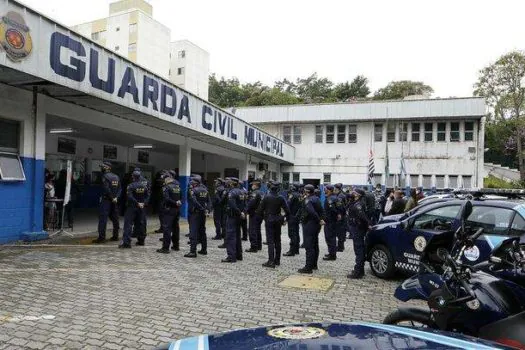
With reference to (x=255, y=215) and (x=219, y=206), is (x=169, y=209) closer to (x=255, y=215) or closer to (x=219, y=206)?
(x=255, y=215)

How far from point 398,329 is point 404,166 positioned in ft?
88.2

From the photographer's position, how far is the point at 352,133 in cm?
2962

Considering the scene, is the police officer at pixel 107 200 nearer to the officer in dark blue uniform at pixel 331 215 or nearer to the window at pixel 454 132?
the officer in dark blue uniform at pixel 331 215

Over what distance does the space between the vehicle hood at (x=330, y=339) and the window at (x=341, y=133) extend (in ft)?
91.4

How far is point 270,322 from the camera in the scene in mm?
5465

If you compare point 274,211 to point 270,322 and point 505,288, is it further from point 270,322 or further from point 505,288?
point 505,288

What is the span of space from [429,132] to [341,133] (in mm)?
5519

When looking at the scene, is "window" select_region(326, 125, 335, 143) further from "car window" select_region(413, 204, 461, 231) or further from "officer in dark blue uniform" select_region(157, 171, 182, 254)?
"car window" select_region(413, 204, 461, 231)

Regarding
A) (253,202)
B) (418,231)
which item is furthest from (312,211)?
(253,202)

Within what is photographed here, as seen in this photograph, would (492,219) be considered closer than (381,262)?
Yes

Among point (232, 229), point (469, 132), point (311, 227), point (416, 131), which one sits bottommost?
point (232, 229)

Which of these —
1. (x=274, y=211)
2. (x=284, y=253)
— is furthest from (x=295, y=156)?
(x=274, y=211)

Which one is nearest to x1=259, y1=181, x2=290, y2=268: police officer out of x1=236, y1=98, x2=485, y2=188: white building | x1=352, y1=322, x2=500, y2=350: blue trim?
x1=352, y1=322, x2=500, y2=350: blue trim

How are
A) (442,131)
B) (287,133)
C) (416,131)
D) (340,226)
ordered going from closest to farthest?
1. (340,226)
2. (442,131)
3. (416,131)
4. (287,133)
